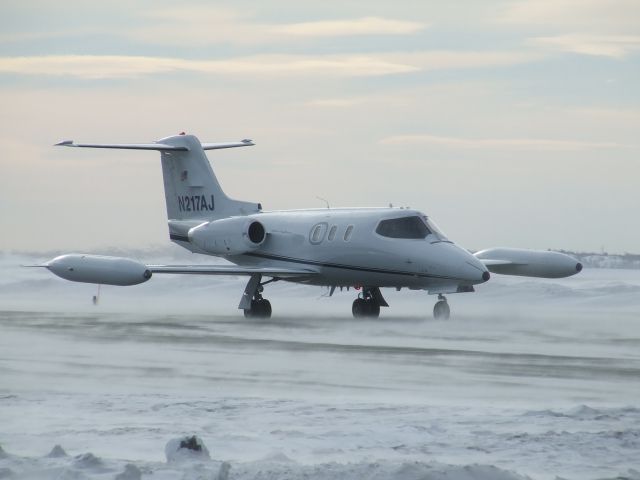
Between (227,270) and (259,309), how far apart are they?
4.62ft

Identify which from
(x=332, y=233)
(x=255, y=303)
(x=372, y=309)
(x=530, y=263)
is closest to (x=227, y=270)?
(x=255, y=303)

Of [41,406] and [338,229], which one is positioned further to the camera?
[338,229]

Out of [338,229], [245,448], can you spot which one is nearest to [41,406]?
[245,448]

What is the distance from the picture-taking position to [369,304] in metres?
29.2

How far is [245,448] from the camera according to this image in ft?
30.3

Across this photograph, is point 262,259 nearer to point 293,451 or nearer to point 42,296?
point 42,296

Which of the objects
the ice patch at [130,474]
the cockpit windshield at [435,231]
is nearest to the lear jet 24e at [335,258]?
the cockpit windshield at [435,231]

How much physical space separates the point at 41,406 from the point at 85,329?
39.2ft

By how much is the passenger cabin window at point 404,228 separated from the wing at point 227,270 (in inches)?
92.2

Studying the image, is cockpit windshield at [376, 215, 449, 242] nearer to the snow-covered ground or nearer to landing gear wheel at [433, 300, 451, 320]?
landing gear wheel at [433, 300, 451, 320]

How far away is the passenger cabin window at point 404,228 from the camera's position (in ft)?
89.7

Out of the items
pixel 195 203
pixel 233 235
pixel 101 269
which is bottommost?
pixel 101 269

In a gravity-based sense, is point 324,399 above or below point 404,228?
below

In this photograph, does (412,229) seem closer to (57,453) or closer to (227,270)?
(227,270)
